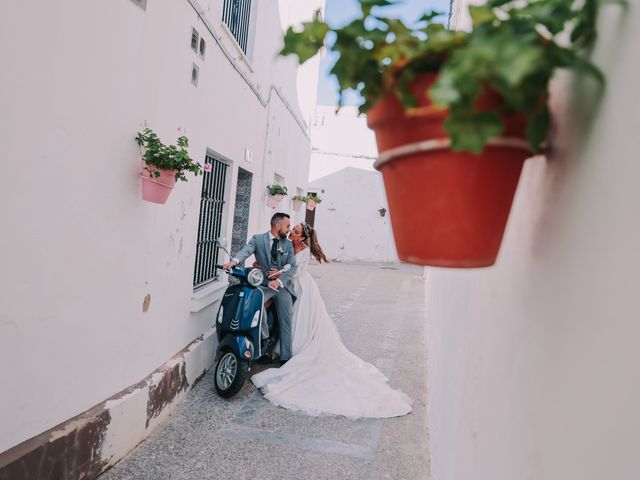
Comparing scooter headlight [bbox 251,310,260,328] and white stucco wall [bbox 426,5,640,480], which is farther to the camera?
scooter headlight [bbox 251,310,260,328]

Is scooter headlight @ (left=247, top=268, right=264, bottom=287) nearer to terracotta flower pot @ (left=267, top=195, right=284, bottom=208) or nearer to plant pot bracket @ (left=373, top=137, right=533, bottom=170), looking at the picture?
terracotta flower pot @ (left=267, top=195, right=284, bottom=208)

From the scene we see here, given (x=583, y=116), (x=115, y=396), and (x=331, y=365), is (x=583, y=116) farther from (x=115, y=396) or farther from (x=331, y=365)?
(x=331, y=365)

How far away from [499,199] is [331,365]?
179 inches

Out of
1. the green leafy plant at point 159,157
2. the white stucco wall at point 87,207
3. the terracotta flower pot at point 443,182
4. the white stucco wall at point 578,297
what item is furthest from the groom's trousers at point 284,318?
the terracotta flower pot at point 443,182

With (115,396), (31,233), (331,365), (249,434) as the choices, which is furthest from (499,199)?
(331,365)

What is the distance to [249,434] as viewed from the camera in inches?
146

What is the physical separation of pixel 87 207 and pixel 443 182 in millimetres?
2538

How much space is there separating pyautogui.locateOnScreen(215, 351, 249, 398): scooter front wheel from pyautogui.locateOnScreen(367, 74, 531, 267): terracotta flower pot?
3.63 metres

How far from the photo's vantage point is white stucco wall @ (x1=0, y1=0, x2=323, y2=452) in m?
2.28

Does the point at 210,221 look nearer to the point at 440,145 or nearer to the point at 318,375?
the point at 318,375

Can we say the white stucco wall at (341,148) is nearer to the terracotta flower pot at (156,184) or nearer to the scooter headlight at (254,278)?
the scooter headlight at (254,278)

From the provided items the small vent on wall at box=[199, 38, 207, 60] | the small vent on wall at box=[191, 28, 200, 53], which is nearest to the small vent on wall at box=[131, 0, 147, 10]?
the small vent on wall at box=[191, 28, 200, 53]

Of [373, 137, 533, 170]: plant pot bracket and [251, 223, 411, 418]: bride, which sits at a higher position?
[373, 137, 533, 170]: plant pot bracket

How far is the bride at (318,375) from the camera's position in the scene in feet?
14.2
